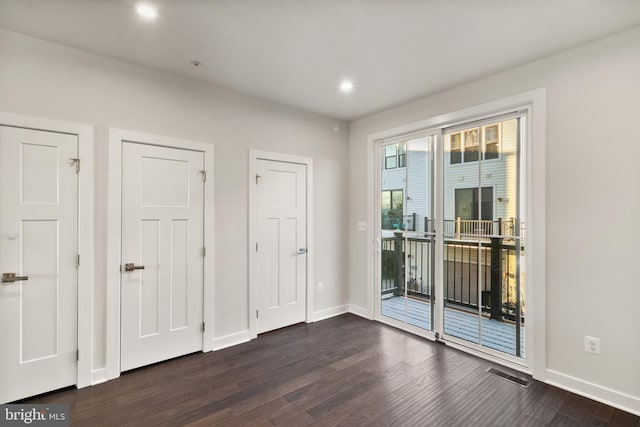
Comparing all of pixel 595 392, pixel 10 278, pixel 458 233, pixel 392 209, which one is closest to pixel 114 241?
pixel 10 278

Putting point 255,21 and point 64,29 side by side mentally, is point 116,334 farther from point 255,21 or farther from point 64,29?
point 255,21

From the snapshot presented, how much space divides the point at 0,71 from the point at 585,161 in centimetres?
461

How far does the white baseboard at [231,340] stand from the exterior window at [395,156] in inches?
109

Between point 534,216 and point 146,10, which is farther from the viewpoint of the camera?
point 534,216

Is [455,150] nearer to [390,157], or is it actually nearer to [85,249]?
[390,157]

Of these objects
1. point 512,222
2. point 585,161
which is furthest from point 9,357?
point 585,161

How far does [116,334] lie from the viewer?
8.64 feet

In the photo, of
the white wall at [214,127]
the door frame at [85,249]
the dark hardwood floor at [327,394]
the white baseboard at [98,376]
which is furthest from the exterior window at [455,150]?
the white baseboard at [98,376]

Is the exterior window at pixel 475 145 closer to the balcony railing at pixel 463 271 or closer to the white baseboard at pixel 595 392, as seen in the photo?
the balcony railing at pixel 463 271

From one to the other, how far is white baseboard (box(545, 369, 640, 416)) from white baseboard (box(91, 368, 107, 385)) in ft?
12.6

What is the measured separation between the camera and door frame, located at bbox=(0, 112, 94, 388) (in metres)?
2.47

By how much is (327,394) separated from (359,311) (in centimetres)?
198

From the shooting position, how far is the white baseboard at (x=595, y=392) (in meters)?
2.19

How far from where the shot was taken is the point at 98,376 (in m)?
2.54
